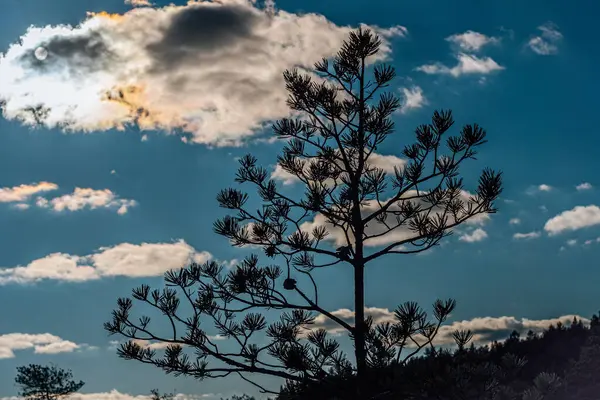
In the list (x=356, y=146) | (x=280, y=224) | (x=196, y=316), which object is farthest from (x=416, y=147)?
(x=196, y=316)

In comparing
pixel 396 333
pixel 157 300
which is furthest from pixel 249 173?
pixel 396 333

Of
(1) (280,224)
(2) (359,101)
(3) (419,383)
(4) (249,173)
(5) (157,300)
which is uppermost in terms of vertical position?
(2) (359,101)

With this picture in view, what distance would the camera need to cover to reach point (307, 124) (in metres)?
8.82

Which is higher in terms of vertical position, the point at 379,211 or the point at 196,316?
the point at 379,211

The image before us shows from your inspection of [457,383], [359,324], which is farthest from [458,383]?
[359,324]

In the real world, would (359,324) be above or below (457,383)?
above

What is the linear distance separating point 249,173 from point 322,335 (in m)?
2.26

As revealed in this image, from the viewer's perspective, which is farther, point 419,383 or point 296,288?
point 296,288

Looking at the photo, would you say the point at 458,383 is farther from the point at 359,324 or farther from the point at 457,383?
the point at 359,324

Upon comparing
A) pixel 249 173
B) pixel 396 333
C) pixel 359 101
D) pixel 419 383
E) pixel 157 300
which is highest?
pixel 359 101

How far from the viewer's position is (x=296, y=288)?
8.65 m

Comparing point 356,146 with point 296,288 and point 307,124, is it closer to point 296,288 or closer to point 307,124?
point 307,124

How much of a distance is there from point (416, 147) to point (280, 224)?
196 centimetres

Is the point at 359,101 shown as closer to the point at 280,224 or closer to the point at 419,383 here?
the point at 280,224
